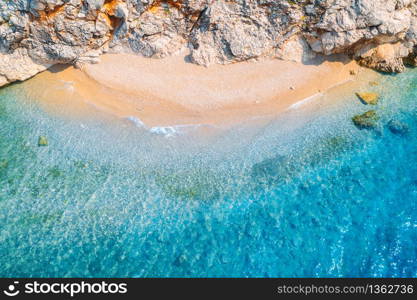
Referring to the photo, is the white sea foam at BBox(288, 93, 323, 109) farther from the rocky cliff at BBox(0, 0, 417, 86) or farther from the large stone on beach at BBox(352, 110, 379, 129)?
the rocky cliff at BBox(0, 0, 417, 86)

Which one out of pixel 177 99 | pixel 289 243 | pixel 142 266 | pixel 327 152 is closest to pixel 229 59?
pixel 177 99

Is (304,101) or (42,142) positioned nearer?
(42,142)

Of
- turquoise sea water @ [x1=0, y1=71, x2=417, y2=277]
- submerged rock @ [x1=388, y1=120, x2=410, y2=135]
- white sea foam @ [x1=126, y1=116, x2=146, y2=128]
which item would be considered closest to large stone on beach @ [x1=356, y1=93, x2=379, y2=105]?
turquoise sea water @ [x1=0, y1=71, x2=417, y2=277]

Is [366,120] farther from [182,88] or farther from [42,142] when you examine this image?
[42,142]

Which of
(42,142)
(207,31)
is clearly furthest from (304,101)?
(42,142)

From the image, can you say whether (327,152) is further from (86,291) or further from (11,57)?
(11,57)

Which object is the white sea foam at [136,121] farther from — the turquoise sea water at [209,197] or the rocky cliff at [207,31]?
the rocky cliff at [207,31]
